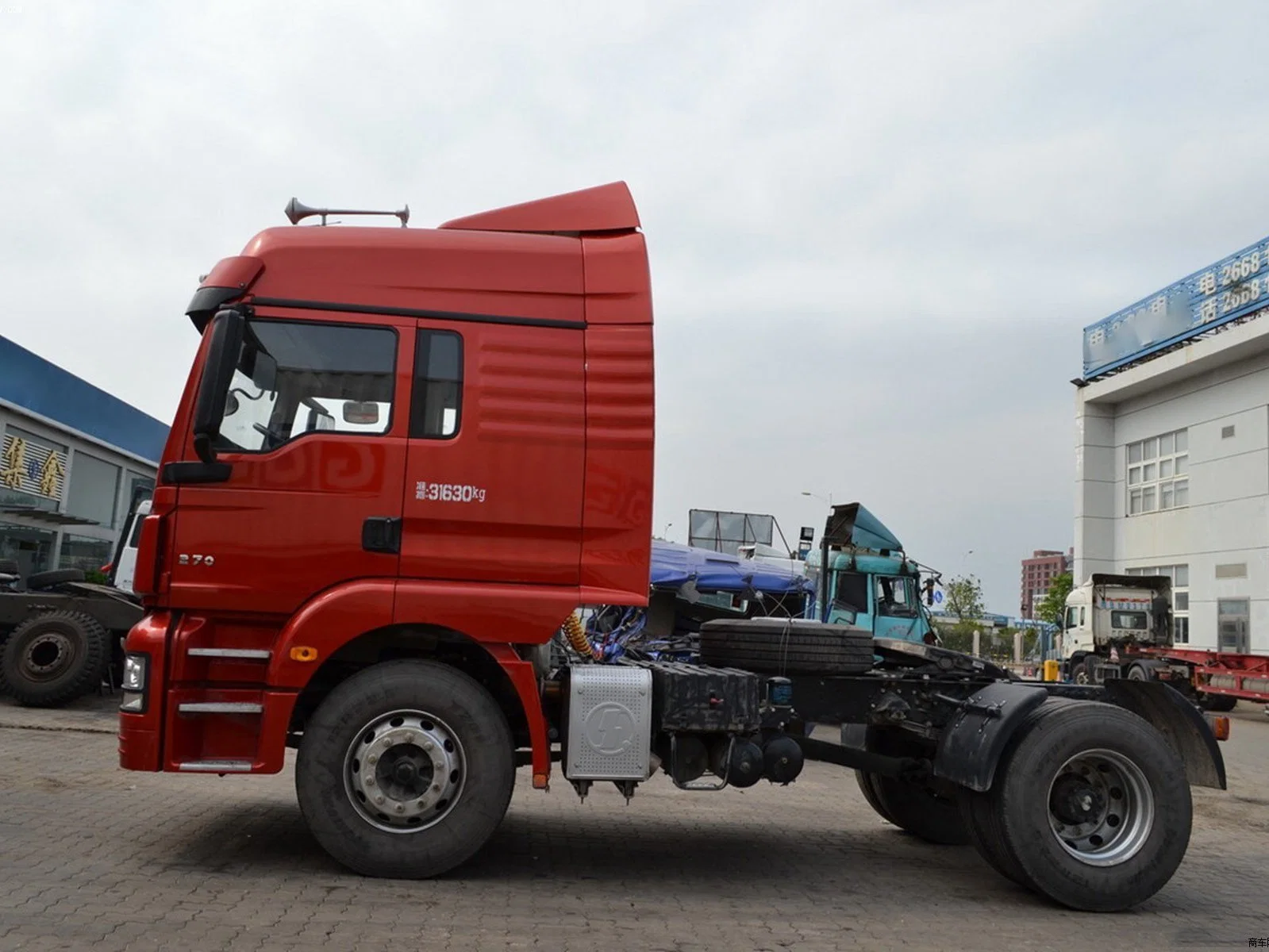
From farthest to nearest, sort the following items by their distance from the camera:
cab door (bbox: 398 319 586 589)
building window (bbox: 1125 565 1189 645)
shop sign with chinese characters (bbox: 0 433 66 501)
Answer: building window (bbox: 1125 565 1189 645)
shop sign with chinese characters (bbox: 0 433 66 501)
cab door (bbox: 398 319 586 589)

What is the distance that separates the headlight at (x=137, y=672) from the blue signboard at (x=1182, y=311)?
30341mm

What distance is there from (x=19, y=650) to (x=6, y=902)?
8819 mm

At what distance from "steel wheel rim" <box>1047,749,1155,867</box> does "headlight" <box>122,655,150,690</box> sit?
490 cm

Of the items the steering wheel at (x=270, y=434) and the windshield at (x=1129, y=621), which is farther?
the windshield at (x=1129, y=621)

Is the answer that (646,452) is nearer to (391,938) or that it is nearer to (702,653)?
(702,653)

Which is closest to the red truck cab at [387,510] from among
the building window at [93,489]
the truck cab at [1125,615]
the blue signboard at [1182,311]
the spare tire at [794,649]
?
the spare tire at [794,649]

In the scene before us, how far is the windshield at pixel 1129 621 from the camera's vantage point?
26156 mm

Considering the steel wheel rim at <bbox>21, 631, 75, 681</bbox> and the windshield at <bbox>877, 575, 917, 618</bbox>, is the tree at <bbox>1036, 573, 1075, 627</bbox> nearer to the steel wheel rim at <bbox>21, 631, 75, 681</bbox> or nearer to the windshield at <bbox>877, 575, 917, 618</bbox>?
the windshield at <bbox>877, 575, 917, 618</bbox>

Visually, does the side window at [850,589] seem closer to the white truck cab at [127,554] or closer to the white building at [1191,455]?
the white truck cab at [127,554]

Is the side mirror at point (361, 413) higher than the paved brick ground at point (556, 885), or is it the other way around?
the side mirror at point (361, 413)

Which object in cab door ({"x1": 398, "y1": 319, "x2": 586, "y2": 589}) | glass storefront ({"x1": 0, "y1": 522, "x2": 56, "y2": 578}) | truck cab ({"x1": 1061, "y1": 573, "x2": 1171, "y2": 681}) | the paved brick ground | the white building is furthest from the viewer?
the white building

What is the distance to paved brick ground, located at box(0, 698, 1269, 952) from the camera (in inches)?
199

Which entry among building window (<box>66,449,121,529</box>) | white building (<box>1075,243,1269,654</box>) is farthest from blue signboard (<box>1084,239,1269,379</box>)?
building window (<box>66,449,121,529</box>)

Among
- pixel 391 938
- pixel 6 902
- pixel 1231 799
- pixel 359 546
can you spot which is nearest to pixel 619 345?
pixel 359 546
